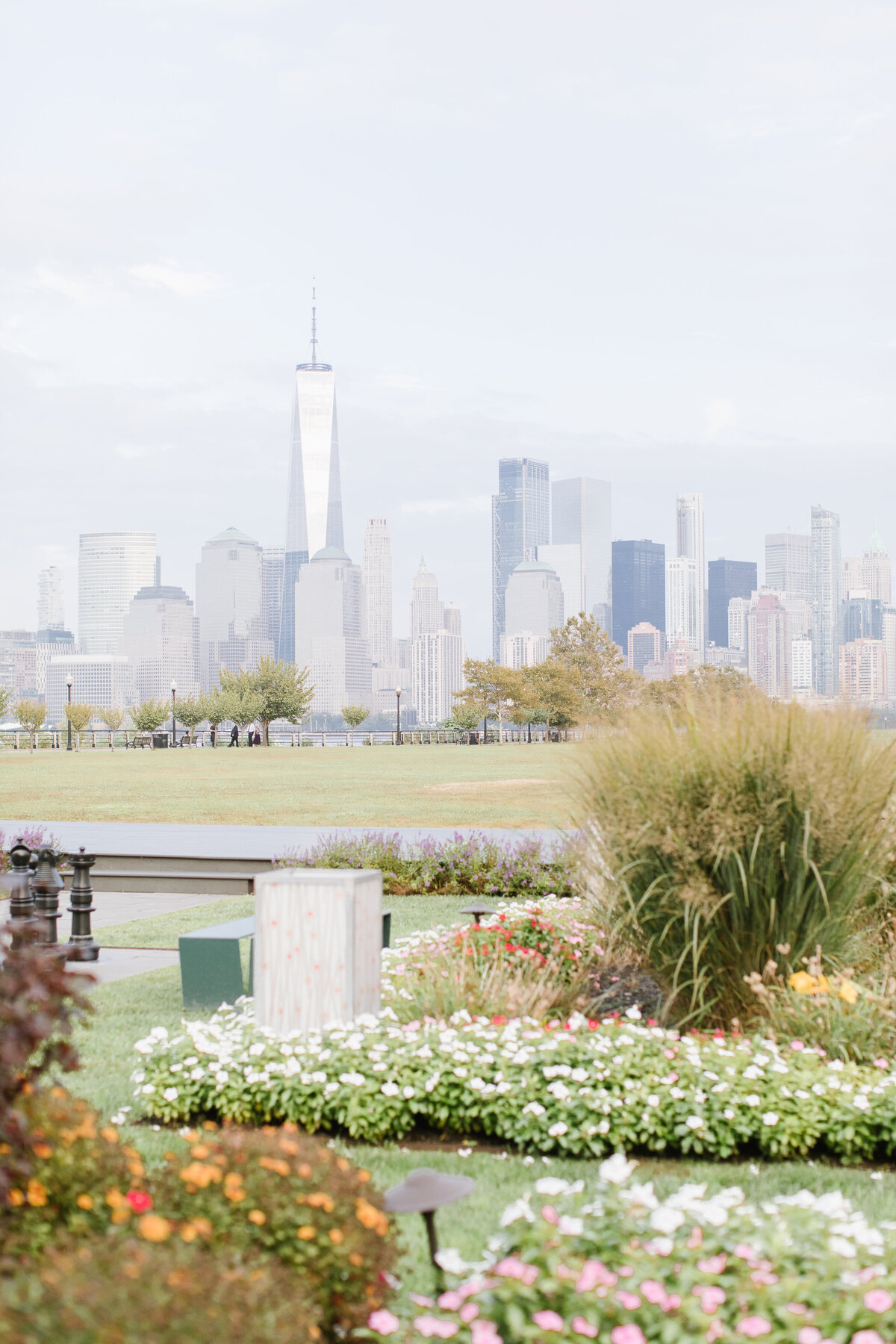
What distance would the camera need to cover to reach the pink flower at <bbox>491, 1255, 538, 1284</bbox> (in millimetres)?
2465

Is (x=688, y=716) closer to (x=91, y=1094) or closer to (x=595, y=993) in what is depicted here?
(x=595, y=993)

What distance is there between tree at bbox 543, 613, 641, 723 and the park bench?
224ft

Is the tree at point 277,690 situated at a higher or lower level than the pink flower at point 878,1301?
higher

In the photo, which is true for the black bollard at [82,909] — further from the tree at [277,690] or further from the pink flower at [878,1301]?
the tree at [277,690]

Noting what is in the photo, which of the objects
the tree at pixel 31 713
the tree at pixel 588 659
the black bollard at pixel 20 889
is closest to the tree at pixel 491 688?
the tree at pixel 588 659

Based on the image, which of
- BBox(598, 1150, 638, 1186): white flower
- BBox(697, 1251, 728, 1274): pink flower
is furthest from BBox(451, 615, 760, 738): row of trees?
BBox(697, 1251, 728, 1274): pink flower

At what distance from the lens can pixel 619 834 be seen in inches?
206

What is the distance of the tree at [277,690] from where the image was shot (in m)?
77.1

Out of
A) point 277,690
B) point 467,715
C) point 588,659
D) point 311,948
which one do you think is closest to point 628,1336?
point 311,948

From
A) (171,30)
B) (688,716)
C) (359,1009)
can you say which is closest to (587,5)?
(171,30)

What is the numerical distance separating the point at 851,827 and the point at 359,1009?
241 centimetres

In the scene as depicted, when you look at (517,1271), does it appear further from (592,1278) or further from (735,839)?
(735,839)

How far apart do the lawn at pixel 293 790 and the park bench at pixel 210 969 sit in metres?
2.25

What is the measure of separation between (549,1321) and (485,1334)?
0.43 feet
